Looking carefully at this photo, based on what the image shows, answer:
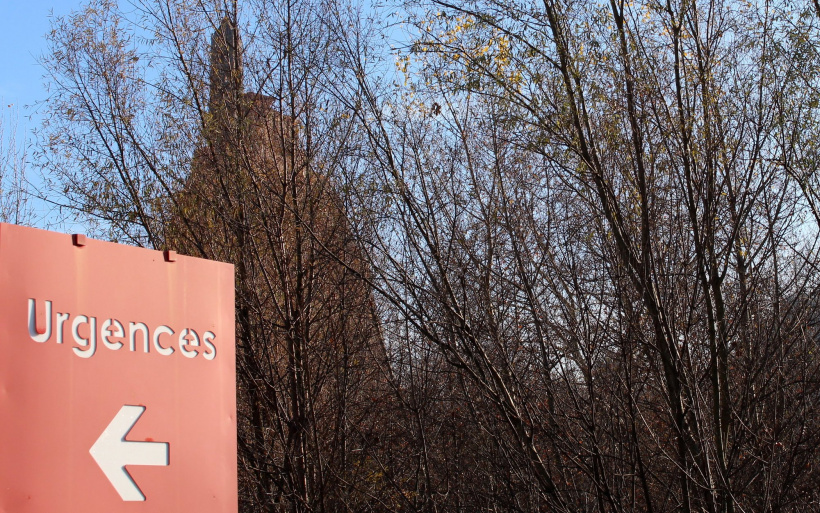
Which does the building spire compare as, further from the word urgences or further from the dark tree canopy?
the word urgences

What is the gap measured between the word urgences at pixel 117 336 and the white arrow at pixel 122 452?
8.0 inches

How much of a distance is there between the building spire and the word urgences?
781 cm

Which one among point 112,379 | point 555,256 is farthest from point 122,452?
point 555,256

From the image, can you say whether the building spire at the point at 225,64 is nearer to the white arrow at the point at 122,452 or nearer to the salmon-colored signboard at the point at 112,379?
the salmon-colored signboard at the point at 112,379

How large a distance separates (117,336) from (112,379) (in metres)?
0.13

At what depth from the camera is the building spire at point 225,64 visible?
10055 mm

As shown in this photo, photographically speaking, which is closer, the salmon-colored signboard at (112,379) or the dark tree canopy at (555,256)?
the salmon-colored signboard at (112,379)

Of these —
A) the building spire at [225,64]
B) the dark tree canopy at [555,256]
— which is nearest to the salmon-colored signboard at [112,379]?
the dark tree canopy at [555,256]

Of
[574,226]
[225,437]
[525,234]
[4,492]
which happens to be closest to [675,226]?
[574,226]

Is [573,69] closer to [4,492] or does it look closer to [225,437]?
[225,437]

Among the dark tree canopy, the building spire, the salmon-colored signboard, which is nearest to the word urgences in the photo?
the salmon-colored signboard

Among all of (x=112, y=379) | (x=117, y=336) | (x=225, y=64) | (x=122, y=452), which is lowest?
(x=122, y=452)

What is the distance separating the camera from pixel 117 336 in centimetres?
240

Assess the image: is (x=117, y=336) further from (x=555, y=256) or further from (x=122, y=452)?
(x=555, y=256)
